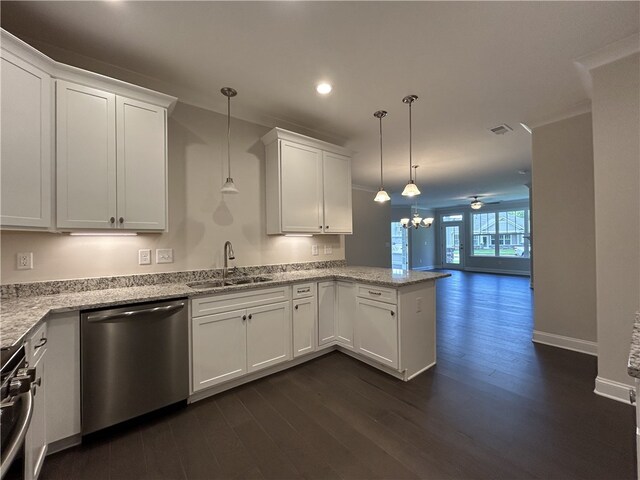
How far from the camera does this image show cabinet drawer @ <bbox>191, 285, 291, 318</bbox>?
2158 millimetres

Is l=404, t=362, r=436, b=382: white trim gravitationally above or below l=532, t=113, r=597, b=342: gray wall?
below

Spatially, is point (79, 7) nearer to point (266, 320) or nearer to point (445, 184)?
point (266, 320)

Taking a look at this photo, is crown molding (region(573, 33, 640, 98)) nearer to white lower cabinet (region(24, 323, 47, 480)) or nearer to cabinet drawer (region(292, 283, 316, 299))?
cabinet drawer (region(292, 283, 316, 299))

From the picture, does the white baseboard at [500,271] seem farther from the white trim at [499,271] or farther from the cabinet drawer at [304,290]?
the cabinet drawer at [304,290]

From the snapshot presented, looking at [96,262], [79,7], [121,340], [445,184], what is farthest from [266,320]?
[445,184]

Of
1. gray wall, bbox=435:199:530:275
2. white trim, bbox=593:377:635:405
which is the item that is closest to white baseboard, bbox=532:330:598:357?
white trim, bbox=593:377:635:405

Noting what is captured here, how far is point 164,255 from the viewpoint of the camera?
252cm

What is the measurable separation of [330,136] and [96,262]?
306 centimetres

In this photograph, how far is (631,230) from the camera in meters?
2.08

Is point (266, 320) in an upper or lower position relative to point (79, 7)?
lower

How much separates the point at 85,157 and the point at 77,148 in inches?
2.7

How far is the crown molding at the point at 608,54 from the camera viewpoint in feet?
6.61

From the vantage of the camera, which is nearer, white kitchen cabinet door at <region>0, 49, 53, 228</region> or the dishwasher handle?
white kitchen cabinet door at <region>0, 49, 53, 228</region>

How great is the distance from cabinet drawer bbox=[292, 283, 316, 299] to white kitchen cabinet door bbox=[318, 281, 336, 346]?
96 millimetres
